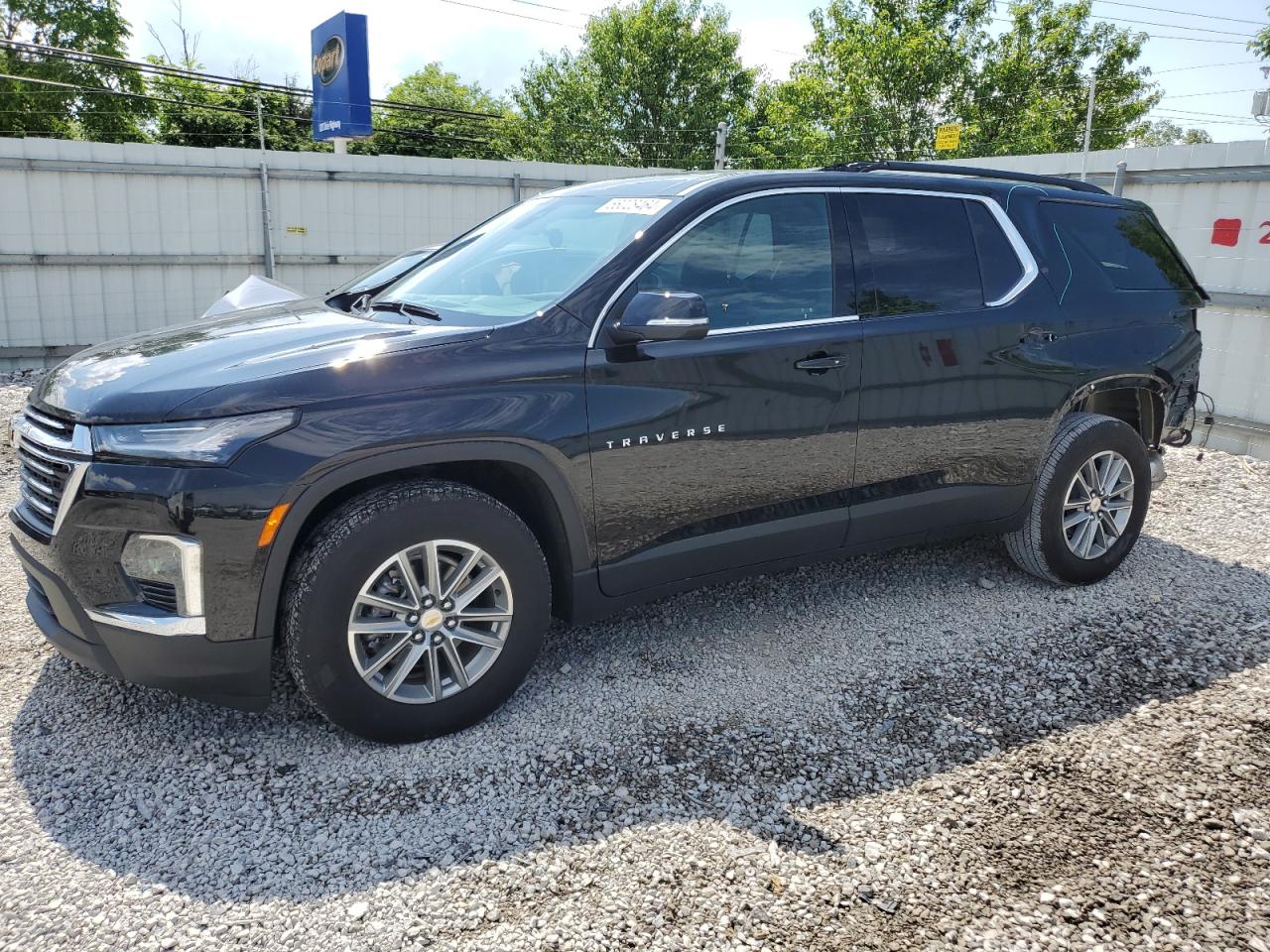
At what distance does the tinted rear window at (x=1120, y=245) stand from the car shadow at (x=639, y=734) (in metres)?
1.58

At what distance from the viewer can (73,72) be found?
39.2 meters

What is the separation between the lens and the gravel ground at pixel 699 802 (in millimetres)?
2432

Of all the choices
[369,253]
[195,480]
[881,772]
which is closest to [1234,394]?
Answer: [881,772]

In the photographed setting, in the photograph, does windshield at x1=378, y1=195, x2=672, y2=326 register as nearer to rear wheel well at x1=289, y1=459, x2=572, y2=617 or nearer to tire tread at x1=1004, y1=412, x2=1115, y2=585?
rear wheel well at x1=289, y1=459, x2=572, y2=617

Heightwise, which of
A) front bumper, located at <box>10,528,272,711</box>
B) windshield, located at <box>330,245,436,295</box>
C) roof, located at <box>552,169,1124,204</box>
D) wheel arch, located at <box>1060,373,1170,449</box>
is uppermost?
roof, located at <box>552,169,1124,204</box>

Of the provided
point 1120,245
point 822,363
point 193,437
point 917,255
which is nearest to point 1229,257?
point 1120,245

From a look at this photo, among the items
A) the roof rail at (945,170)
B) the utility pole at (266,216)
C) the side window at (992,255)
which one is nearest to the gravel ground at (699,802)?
the side window at (992,255)

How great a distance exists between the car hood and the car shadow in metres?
1.13

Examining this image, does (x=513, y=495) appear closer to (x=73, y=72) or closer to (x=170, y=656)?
(x=170, y=656)

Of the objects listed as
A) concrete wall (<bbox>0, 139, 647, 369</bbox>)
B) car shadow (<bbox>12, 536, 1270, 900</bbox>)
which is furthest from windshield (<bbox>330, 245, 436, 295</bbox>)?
concrete wall (<bbox>0, 139, 647, 369</bbox>)

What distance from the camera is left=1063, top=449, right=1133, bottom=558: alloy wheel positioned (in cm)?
458

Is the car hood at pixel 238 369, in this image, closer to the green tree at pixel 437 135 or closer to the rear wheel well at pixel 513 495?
the rear wheel well at pixel 513 495

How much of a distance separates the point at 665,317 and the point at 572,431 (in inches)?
19.1

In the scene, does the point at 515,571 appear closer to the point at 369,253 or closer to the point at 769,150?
the point at 369,253
